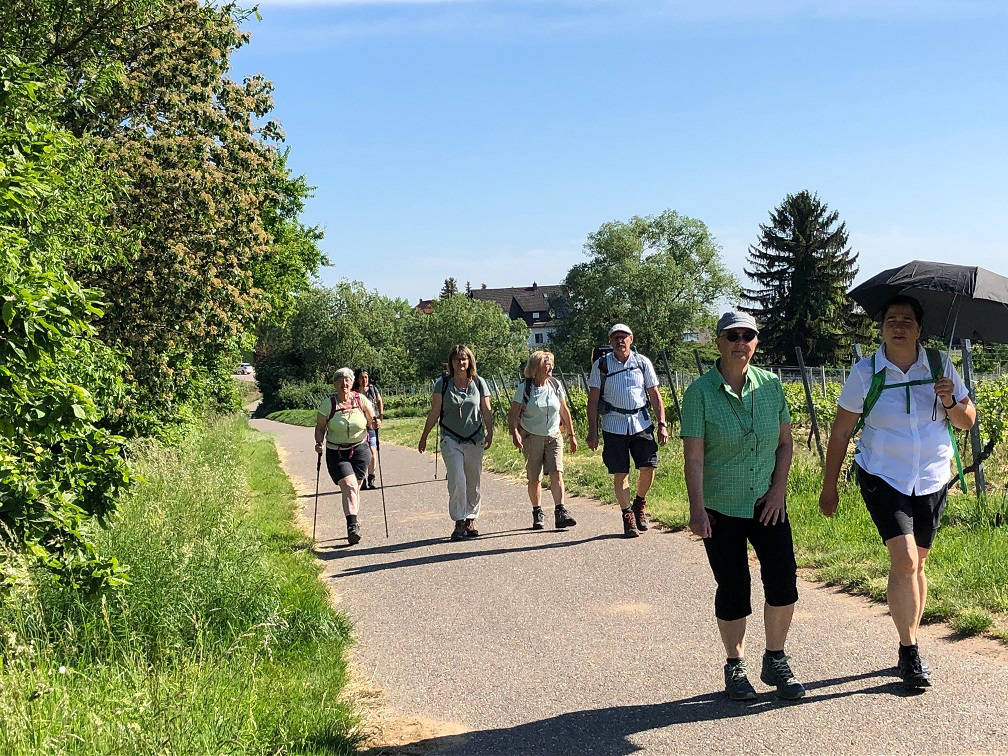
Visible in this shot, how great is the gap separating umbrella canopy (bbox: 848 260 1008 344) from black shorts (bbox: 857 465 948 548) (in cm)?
91

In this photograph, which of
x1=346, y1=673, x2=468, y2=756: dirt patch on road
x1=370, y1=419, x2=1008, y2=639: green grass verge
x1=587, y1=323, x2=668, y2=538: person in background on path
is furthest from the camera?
x1=587, y1=323, x2=668, y2=538: person in background on path

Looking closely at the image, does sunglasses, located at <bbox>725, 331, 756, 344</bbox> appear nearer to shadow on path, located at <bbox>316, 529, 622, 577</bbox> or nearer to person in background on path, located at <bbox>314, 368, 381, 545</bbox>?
shadow on path, located at <bbox>316, 529, 622, 577</bbox>

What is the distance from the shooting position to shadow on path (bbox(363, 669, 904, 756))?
15.5ft

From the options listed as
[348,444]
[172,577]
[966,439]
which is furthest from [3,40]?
[966,439]

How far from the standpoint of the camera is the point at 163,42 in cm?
1817

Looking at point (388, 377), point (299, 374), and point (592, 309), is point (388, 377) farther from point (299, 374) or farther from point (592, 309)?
point (592, 309)

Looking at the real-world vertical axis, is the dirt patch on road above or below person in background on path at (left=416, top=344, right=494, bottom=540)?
below

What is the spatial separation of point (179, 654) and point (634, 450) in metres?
5.50

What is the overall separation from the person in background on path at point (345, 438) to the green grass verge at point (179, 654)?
6.68 feet

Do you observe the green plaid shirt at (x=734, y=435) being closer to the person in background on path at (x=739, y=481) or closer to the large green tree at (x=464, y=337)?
the person in background on path at (x=739, y=481)

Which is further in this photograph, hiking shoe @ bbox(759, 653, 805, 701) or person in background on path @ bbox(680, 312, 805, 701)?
person in background on path @ bbox(680, 312, 805, 701)

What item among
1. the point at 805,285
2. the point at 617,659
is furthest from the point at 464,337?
the point at 617,659

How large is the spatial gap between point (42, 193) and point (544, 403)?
6.34m

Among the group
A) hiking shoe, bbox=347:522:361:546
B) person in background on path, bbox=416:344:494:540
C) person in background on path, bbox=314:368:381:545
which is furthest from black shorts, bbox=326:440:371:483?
person in background on path, bbox=416:344:494:540
